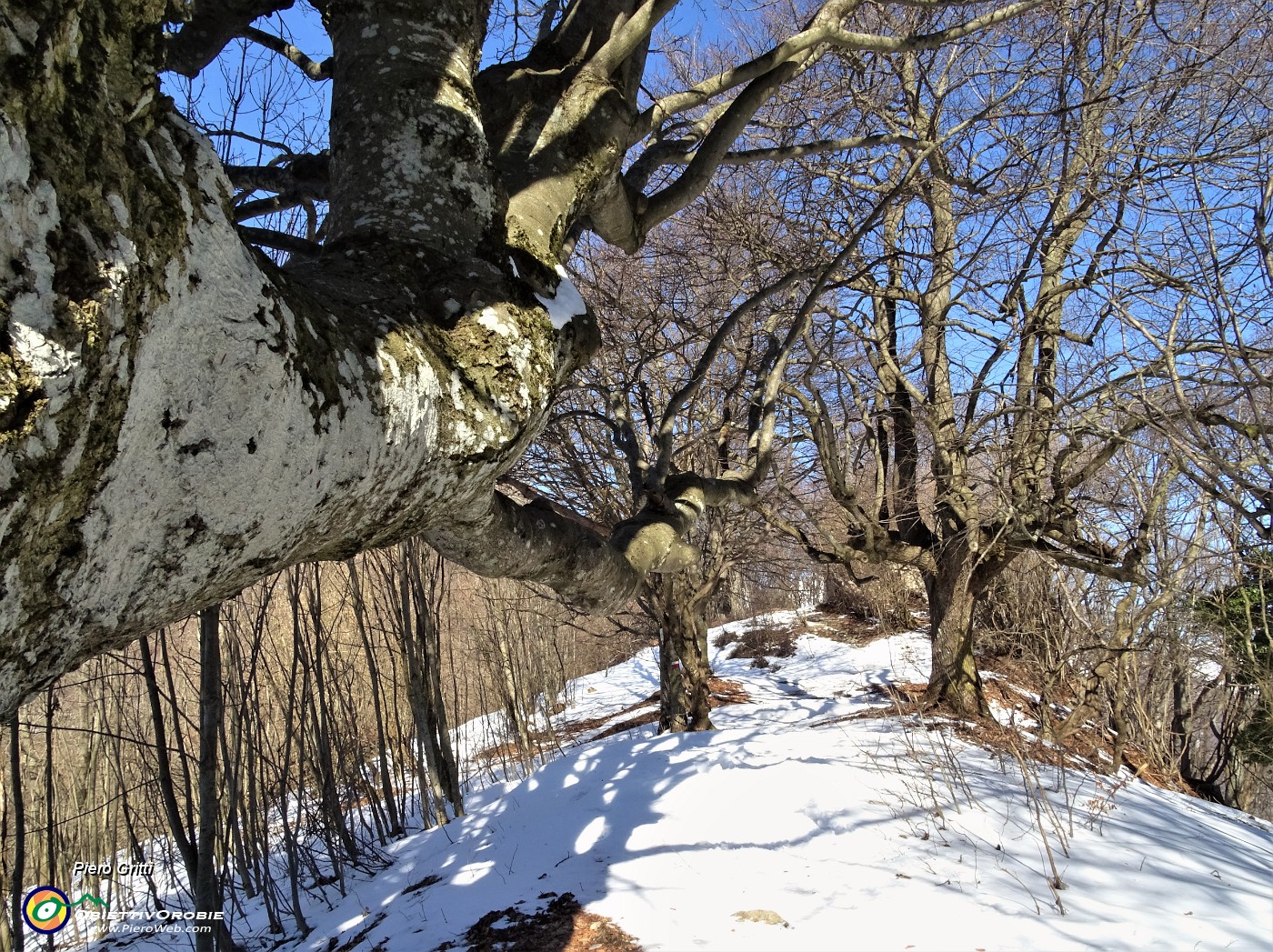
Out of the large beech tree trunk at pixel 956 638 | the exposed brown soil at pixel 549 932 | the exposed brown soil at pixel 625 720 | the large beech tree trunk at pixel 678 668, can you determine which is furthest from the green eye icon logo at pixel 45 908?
the large beech tree trunk at pixel 956 638

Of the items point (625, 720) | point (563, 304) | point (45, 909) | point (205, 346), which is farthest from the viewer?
point (625, 720)

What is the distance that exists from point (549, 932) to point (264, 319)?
8.66 feet

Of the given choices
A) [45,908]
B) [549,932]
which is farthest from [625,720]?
[549,932]

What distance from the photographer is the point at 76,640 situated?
2.60 feet

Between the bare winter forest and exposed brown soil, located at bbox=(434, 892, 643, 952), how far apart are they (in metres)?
1.16

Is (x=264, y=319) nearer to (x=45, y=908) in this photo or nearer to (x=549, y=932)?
(x=549, y=932)

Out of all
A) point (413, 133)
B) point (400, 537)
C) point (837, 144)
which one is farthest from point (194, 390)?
point (837, 144)

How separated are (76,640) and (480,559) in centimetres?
124

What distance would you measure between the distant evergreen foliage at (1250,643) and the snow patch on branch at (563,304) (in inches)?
244

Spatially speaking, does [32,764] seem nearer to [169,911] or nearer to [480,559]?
[169,911]

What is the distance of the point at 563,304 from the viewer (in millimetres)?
1650

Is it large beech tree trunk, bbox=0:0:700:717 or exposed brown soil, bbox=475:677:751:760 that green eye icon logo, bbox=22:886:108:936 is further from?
large beech tree trunk, bbox=0:0:700:717

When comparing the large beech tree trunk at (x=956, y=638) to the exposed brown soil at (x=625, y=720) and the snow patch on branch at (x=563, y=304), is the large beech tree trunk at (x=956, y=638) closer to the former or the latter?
the exposed brown soil at (x=625, y=720)

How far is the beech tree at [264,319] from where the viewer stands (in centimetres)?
66
